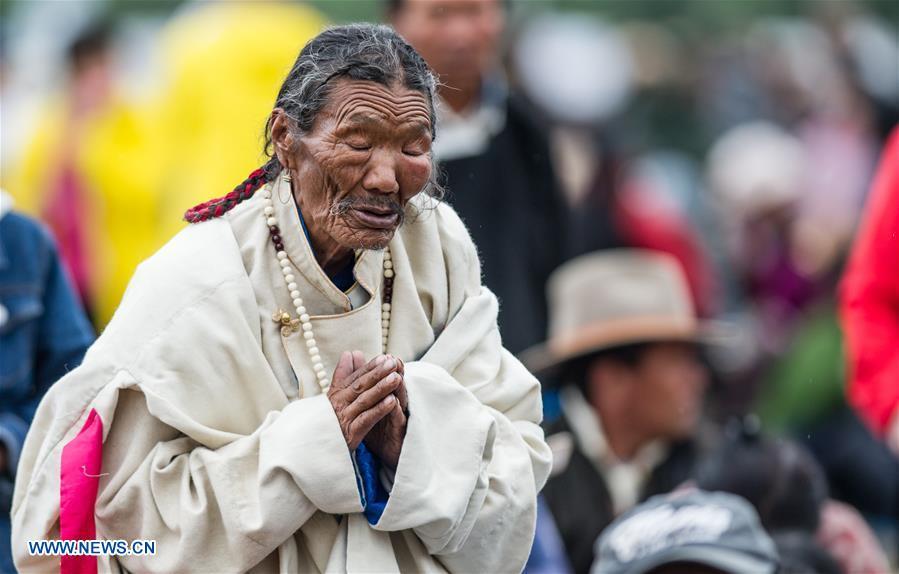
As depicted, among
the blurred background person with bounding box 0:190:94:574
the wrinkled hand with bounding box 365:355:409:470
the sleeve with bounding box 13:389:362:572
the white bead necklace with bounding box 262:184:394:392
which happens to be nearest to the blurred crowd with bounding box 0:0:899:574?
the blurred background person with bounding box 0:190:94:574

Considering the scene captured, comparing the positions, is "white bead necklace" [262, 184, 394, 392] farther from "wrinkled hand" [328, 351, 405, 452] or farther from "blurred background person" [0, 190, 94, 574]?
"blurred background person" [0, 190, 94, 574]

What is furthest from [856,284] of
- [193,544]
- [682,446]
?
[193,544]

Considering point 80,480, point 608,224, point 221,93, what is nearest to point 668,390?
point 221,93

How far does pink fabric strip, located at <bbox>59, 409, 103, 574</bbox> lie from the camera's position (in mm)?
3744

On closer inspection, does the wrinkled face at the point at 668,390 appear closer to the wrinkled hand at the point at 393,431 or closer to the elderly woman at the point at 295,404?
the elderly woman at the point at 295,404

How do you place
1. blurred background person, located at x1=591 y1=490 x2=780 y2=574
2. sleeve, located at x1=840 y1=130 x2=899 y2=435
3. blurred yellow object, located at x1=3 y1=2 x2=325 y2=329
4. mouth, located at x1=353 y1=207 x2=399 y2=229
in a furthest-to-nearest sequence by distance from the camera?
blurred yellow object, located at x1=3 y1=2 x2=325 y2=329
sleeve, located at x1=840 y1=130 x2=899 y2=435
blurred background person, located at x1=591 y1=490 x2=780 y2=574
mouth, located at x1=353 y1=207 x2=399 y2=229

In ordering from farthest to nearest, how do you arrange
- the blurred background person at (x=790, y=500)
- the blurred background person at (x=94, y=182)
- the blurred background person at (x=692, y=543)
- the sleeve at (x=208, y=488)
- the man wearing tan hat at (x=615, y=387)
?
1. the blurred background person at (x=94, y=182)
2. the man wearing tan hat at (x=615, y=387)
3. the blurred background person at (x=790, y=500)
4. the blurred background person at (x=692, y=543)
5. the sleeve at (x=208, y=488)

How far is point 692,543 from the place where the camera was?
486 centimetres

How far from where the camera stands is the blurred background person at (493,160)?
6609 millimetres

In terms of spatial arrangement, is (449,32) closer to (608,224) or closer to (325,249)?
(325,249)

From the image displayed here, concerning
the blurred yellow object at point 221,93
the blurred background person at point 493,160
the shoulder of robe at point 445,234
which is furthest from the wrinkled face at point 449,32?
the shoulder of robe at point 445,234

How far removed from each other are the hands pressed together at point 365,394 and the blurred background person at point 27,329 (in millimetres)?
1190

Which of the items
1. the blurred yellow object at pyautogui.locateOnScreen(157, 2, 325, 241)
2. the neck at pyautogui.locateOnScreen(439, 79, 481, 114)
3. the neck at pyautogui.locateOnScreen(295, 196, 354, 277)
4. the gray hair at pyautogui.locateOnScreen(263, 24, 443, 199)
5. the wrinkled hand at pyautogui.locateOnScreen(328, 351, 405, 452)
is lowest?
the blurred yellow object at pyautogui.locateOnScreen(157, 2, 325, 241)

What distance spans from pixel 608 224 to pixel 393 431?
560 cm
